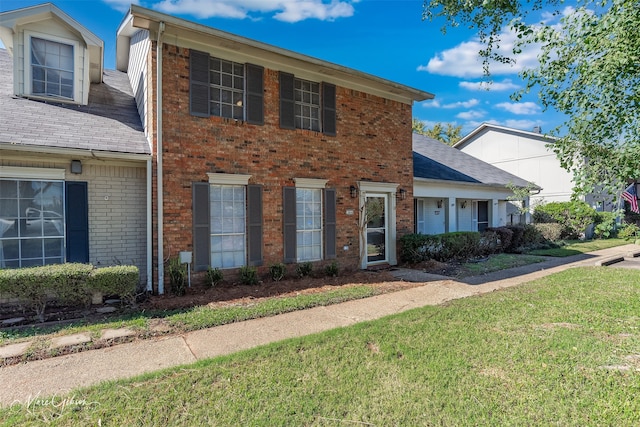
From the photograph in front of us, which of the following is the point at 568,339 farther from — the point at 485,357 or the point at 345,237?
the point at 345,237

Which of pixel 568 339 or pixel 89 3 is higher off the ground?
pixel 89 3

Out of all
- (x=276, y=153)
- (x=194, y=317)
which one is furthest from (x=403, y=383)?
(x=276, y=153)

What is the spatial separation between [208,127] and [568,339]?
7.20m

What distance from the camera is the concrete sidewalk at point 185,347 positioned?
3449 millimetres

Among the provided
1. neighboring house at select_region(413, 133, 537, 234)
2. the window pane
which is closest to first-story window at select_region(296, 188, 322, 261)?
neighboring house at select_region(413, 133, 537, 234)

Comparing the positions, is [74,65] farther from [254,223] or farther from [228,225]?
[254,223]

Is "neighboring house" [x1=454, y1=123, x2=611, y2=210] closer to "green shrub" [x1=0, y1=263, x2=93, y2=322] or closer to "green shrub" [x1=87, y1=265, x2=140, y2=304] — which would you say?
"green shrub" [x1=87, y1=265, x2=140, y2=304]

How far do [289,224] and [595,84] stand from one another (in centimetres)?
614

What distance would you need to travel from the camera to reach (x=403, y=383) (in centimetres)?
336

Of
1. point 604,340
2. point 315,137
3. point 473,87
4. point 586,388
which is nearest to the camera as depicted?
point 586,388

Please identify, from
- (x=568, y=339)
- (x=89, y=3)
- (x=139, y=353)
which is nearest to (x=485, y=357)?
(x=568, y=339)

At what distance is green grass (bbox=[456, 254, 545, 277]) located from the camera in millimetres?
9414

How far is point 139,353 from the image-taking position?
13.5 feet

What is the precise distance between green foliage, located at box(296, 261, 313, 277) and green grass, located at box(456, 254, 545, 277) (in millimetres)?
3866
